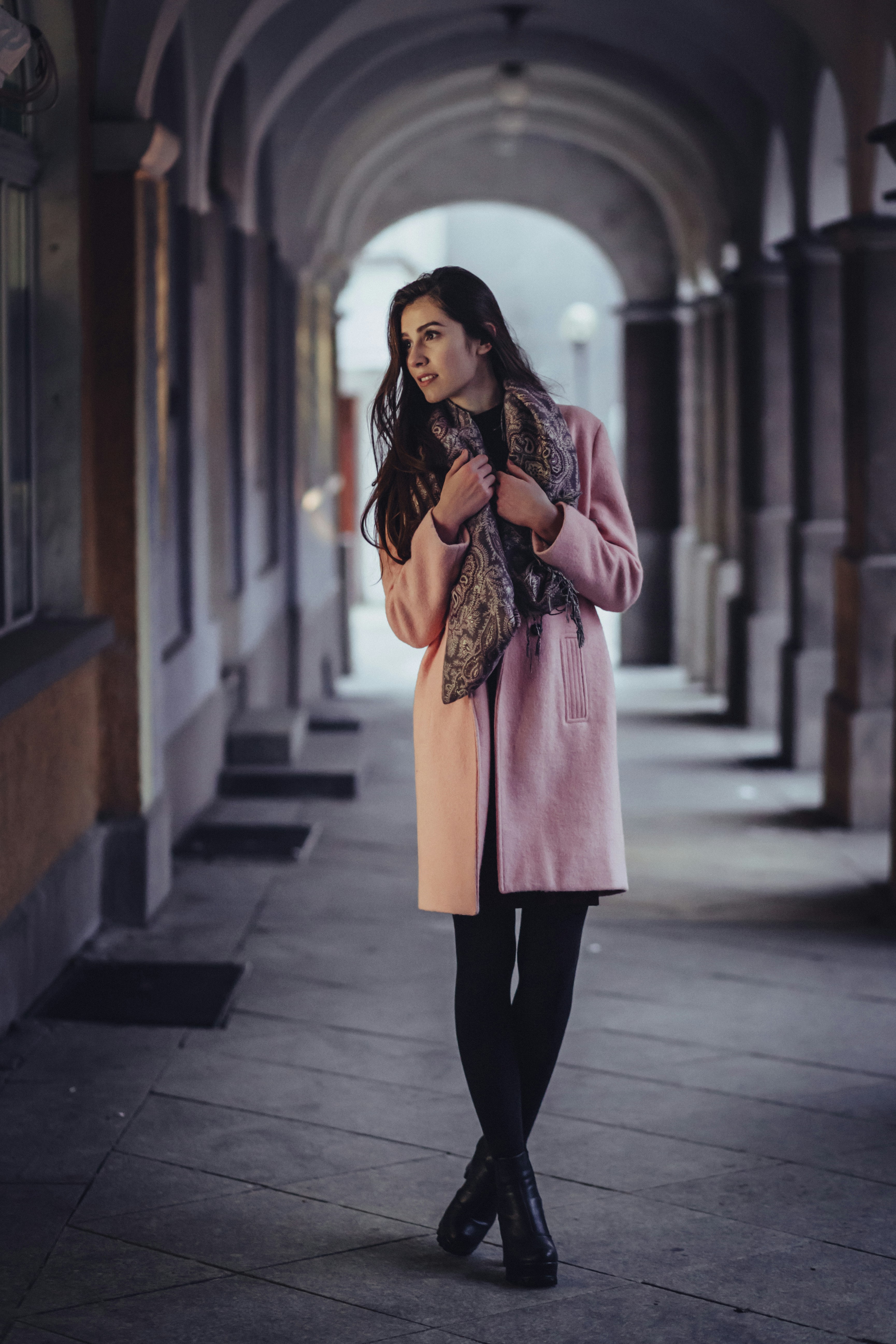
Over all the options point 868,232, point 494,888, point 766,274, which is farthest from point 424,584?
point 766,274

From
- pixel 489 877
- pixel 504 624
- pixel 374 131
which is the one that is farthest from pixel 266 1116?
pixel 374 131

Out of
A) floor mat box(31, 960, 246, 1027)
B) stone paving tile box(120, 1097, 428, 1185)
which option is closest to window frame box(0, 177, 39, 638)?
floor mat box(31, 960, 246, 1027)

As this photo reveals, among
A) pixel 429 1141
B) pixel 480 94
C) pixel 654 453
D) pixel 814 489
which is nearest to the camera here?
pixel 429 1141

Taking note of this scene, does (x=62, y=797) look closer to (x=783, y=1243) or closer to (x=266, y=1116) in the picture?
(x=266, y=1116)

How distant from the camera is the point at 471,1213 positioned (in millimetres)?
3191

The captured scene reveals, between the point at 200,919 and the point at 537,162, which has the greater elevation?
the point at 537,162

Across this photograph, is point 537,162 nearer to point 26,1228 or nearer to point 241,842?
point 241,842

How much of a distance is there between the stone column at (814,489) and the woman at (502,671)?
6775mm

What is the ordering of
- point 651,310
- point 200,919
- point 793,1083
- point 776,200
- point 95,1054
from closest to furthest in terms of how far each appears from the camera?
point 793,1083 → point 95,1054 → point 200,919 → point 776,200 → point 651,310

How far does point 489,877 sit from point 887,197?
164 inches

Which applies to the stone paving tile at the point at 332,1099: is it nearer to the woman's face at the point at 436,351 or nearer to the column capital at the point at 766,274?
the woman's face at the point at 436,351

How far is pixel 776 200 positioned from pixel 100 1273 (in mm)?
9573

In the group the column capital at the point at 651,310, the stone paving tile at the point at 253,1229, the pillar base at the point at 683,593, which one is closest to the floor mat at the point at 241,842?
the stone paving tile at the point at 253,1229

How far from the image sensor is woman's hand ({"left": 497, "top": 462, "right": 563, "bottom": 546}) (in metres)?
2.98
